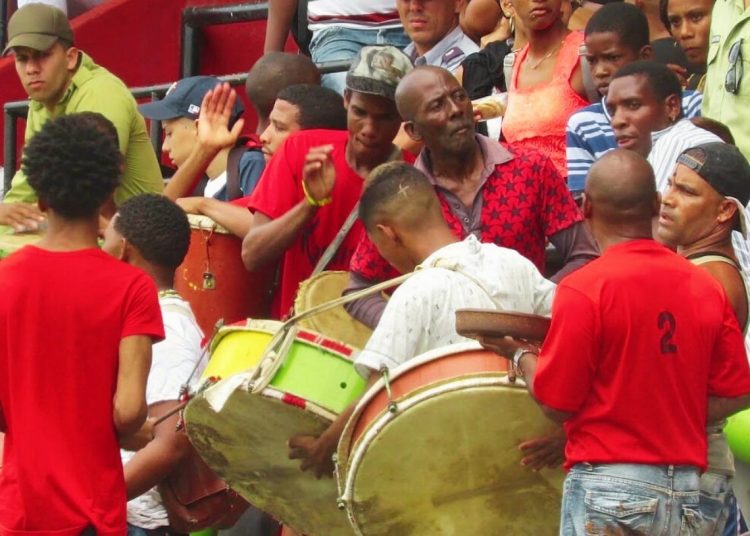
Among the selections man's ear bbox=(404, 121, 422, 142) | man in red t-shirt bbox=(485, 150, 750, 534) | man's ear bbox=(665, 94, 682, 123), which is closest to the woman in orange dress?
man's ear bbox=(665, 94, 682, 123)

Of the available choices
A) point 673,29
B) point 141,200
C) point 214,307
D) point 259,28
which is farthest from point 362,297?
point 259,28

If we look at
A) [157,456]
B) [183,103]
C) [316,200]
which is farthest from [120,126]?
[157,456]

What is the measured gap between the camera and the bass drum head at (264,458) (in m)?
6.10

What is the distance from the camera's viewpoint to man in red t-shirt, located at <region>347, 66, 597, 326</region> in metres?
6.50

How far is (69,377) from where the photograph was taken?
5.49 metres

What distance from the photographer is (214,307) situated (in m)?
7.77

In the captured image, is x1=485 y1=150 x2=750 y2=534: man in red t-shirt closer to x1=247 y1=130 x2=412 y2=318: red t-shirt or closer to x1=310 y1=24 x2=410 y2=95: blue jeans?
x1=247 y1=130 x2=412 y2=318: red t-shirt

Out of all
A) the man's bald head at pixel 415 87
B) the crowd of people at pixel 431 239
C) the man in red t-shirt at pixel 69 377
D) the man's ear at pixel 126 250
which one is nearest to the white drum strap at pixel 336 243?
the crowd of people at pixel 431 239

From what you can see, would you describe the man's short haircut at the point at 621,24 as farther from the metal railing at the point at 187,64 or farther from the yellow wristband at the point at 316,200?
the metal railing at the point at 187,64

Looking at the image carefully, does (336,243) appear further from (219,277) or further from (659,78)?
(659,78)

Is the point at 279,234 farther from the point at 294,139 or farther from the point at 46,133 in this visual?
the point at 46,133

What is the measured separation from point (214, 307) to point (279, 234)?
78 centimetres

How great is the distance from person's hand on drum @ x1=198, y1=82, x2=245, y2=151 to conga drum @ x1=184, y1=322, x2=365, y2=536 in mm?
2223

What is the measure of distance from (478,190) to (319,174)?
0.64 meters
